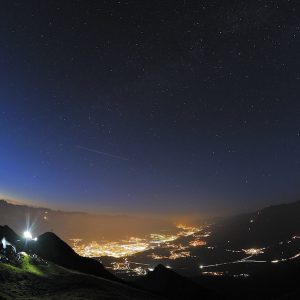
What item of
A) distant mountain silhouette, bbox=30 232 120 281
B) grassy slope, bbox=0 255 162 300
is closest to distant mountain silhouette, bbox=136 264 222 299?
distant mountain silhouette, bbox=30 232 120 281

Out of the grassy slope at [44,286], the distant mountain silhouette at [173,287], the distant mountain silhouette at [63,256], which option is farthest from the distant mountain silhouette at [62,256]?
the grassy slope at [44,286]

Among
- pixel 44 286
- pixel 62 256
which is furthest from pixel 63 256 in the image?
pixel 44 286

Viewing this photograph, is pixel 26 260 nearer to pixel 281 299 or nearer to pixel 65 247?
pixel 65 247

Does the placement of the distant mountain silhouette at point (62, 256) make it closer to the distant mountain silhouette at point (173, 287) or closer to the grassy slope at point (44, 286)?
the distant mountain silhouette at point (173, 287)

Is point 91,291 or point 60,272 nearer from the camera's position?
point 91,291

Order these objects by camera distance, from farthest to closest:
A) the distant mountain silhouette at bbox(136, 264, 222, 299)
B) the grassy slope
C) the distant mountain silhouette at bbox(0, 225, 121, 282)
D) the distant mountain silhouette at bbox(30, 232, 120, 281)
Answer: the distant mountain silhouette at bbox(136, 264, 222, 299)
the distant mountain silhouette at bbox(30, 232, 120, 281)
the distant mountain silhouette at bbox(0, 225, 121, 282)
the grassy slope

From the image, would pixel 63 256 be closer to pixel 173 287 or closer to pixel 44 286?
pixel 173 287

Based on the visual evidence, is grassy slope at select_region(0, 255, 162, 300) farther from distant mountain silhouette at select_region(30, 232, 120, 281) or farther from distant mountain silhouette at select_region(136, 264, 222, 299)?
distant mountain silhouette at select_region(136, 264, 222, 299)

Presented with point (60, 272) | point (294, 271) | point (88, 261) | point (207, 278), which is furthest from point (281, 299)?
point (294, 271)
